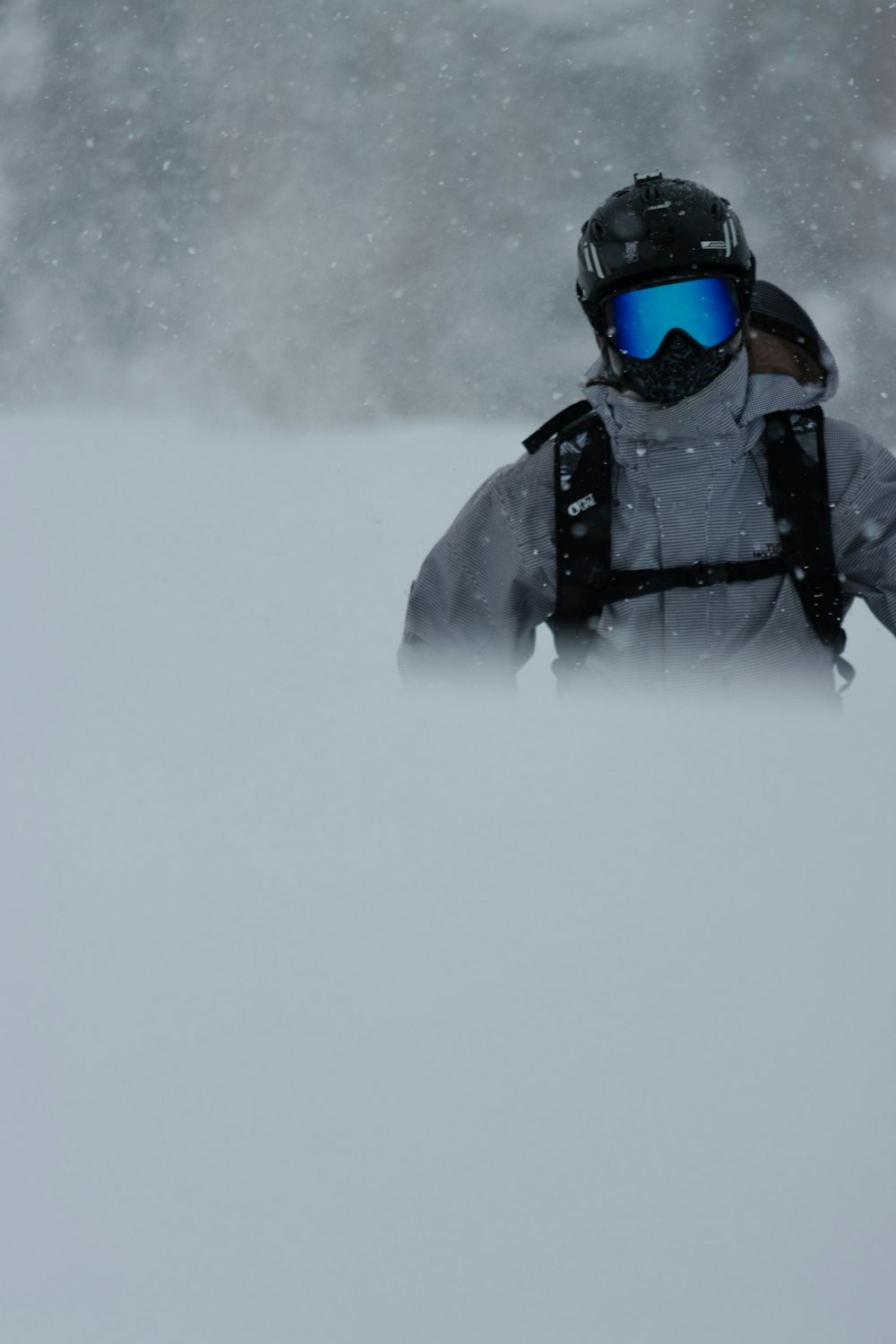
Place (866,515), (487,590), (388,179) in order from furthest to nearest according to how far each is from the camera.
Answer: (388,179), (487,590), (866,515)

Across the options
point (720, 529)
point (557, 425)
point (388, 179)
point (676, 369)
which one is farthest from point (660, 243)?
point (388, 179)

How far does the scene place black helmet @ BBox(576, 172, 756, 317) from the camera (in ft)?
6.57

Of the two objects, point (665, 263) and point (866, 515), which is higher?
point (665, 263)

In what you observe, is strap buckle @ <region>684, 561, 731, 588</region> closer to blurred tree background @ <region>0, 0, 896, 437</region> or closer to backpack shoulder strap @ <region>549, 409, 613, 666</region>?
backpack shoulder strap @ <region>549, 409, 613, 666</region>

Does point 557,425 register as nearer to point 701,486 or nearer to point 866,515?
point 701,486

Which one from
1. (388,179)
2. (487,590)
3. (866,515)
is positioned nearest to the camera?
(866,515)

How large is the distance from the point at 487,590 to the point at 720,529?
15.9 inches

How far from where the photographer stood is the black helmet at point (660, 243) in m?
2.00

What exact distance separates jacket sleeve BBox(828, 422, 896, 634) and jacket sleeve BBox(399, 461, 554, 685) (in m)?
0.46

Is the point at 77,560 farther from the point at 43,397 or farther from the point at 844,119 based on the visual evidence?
the point at 844,119

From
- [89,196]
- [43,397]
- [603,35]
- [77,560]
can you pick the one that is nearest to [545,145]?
[603,35]

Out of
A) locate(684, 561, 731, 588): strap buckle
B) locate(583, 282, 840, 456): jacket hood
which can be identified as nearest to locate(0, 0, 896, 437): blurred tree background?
locate(583, 282, 840, 456): jacket hood

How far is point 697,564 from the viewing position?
6.64ft

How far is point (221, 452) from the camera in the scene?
6191 millimetres
